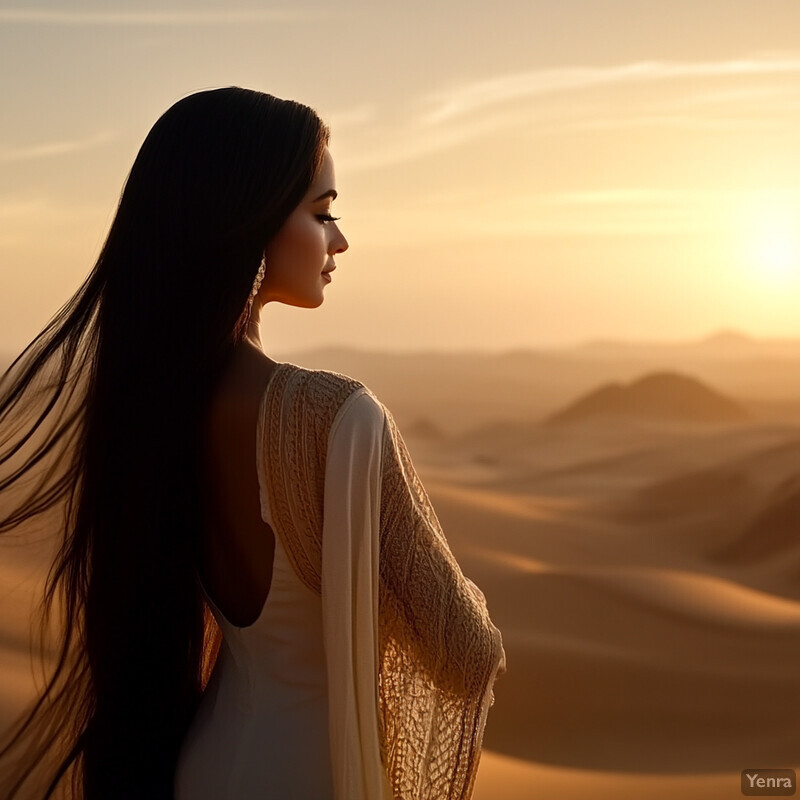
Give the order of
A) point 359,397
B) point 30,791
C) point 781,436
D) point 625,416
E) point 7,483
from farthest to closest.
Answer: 1. point 625,416
2. point 781,436
3. point 30,791
4. point 7,483
5. point 359,397

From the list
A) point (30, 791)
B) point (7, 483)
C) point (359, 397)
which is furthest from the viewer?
point (30, 791)

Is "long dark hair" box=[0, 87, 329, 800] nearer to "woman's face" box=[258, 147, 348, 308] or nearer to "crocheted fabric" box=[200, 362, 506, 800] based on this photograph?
"woman's face" box=[258, 147, 348, 308]

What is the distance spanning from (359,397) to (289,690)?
452 millimetres

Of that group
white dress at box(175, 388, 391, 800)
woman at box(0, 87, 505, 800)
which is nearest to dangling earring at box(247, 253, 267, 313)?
woman at box(0, 87, 505, 800)

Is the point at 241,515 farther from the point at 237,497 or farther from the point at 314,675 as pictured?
the point at 314,675

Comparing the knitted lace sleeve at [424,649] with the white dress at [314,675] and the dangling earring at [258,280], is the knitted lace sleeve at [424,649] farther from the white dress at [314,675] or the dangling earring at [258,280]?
the dangling earring at [258,280]

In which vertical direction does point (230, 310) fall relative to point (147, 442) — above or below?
above

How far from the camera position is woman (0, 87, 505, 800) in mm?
1651

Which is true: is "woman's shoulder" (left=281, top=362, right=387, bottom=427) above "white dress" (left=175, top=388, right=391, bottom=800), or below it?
above

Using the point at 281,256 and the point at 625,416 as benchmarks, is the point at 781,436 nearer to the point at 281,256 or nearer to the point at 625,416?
the point at 625,416

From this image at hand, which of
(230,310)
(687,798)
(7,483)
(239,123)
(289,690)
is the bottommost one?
(687,798)

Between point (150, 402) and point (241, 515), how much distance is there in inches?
8.2

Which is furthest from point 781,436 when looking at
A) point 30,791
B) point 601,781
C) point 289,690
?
point 289,690

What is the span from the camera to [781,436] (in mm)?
10734
